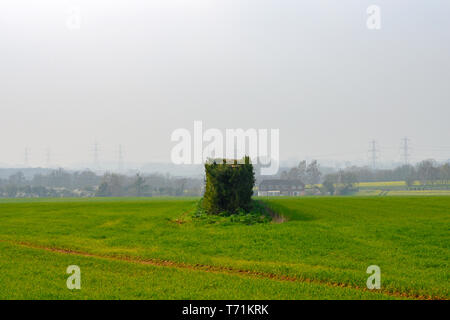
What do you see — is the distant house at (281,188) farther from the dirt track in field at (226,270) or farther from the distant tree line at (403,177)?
the dirt track in field at (226,270)

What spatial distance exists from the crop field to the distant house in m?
119

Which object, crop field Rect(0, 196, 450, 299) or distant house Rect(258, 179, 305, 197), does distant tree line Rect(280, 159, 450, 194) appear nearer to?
distant house Rect(258, 179, 305, 197)

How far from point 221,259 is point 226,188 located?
45.6 ft

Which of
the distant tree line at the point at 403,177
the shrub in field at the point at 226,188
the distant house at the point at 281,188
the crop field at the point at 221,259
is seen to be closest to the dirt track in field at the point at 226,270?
the crop field at the point at 221,259

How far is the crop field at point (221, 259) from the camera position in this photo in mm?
13781

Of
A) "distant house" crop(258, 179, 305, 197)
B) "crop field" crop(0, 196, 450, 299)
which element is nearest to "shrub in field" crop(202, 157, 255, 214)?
"crop field" crop(0, 196, 450, 299)

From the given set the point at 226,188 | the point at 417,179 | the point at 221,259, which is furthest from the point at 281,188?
the point at 221,259

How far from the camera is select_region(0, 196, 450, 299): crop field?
1378cm

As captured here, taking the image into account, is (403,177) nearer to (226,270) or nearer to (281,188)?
(281,188)

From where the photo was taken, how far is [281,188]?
150750 mm
